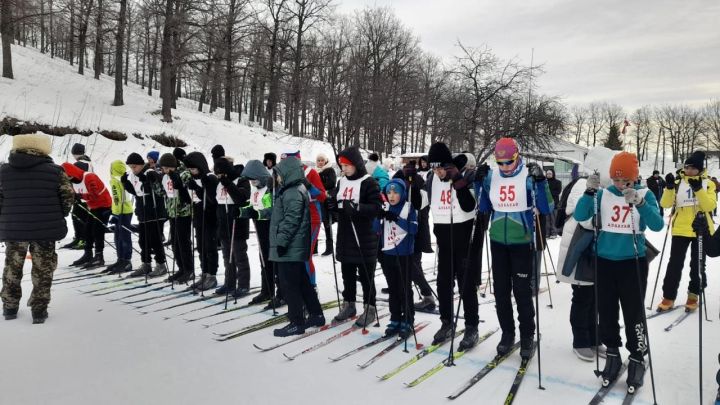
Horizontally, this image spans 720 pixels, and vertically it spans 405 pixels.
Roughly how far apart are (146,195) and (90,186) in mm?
1585

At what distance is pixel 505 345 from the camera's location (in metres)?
3.99

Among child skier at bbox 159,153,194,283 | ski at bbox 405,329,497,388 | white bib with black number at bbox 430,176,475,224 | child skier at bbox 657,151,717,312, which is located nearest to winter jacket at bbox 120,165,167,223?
child skier at bbox 159,153,194,283

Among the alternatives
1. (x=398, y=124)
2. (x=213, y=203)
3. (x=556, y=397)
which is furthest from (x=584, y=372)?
(x=398, y=124)

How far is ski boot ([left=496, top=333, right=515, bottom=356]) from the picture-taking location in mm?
3977

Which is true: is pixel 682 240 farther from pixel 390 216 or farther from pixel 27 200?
pixel 27 200

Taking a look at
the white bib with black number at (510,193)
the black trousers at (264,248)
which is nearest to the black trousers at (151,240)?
the black trousers at (264,248)

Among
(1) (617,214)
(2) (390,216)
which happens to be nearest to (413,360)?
(2) (390,216)

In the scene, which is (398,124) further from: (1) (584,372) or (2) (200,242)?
(1) (584,372)

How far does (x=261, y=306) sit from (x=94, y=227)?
419cm

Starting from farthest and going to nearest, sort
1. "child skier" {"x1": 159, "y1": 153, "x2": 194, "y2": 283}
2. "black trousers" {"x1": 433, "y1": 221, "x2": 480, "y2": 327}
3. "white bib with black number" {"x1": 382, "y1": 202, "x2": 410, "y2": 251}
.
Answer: "child skier" {"x1": 159, "y1": 153, "x2": 194, "y2": 283}
"white bib with black number" {"x1": 382, "y1": 202, "x2": 410, "y2": 251}
"black trousers" {"x1": 433, "y1": 221, "x2": 480, "y2": 327}

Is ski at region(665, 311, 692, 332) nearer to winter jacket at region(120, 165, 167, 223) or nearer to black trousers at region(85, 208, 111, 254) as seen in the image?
winter jacket at region(120, 165, 167, 223)

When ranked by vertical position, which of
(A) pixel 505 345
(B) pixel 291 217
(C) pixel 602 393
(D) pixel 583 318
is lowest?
(C) pixel 602 393

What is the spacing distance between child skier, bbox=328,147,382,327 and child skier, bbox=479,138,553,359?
1261mm

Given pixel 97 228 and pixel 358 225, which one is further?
pixel 97 228
